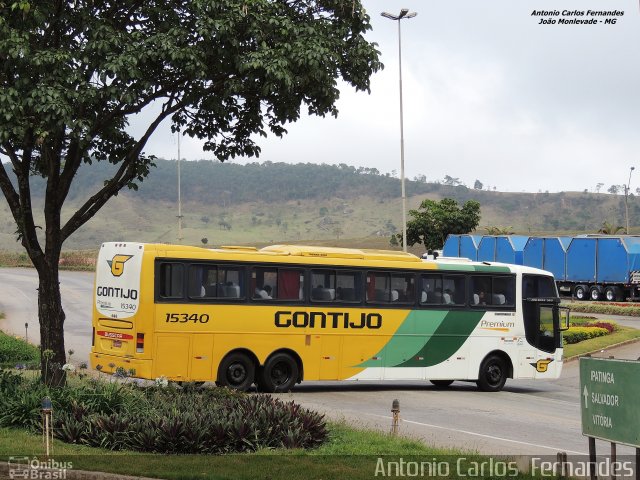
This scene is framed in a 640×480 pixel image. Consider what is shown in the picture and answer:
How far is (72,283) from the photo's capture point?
213 ft

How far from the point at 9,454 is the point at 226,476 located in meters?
2.97

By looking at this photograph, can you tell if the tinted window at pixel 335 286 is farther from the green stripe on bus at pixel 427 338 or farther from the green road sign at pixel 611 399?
the green road sign at pixel 611 399

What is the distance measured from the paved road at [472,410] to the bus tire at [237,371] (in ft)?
2.99

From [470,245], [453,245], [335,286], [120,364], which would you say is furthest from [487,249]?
[120,364]

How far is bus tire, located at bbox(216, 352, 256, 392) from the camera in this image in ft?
72.7

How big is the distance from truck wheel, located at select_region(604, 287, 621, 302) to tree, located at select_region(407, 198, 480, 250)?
1655 cm

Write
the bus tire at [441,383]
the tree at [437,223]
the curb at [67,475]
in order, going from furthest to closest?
the tree at [437,223] < the bus tire at [441,383] < the curb at [67,475]

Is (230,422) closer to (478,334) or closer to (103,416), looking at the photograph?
(103,416)

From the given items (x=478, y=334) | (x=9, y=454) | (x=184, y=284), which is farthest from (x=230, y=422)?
(x=478, y=334)

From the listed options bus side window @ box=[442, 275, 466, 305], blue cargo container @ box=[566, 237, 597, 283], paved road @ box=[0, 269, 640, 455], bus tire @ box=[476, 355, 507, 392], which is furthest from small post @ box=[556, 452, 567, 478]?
blue cargo container @ box=[566, 237, 597, 283]

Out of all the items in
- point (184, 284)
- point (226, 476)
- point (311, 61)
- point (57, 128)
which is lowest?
point (226, 476)

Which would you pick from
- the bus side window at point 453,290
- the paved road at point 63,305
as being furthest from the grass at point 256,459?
the paved road at point 63,305

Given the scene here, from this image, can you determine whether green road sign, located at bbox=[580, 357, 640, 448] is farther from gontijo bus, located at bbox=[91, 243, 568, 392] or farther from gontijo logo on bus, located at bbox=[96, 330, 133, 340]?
gontijo logo on bus, located at bbox=[96, 330, 133, 340]

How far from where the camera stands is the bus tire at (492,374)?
84.3 ft
